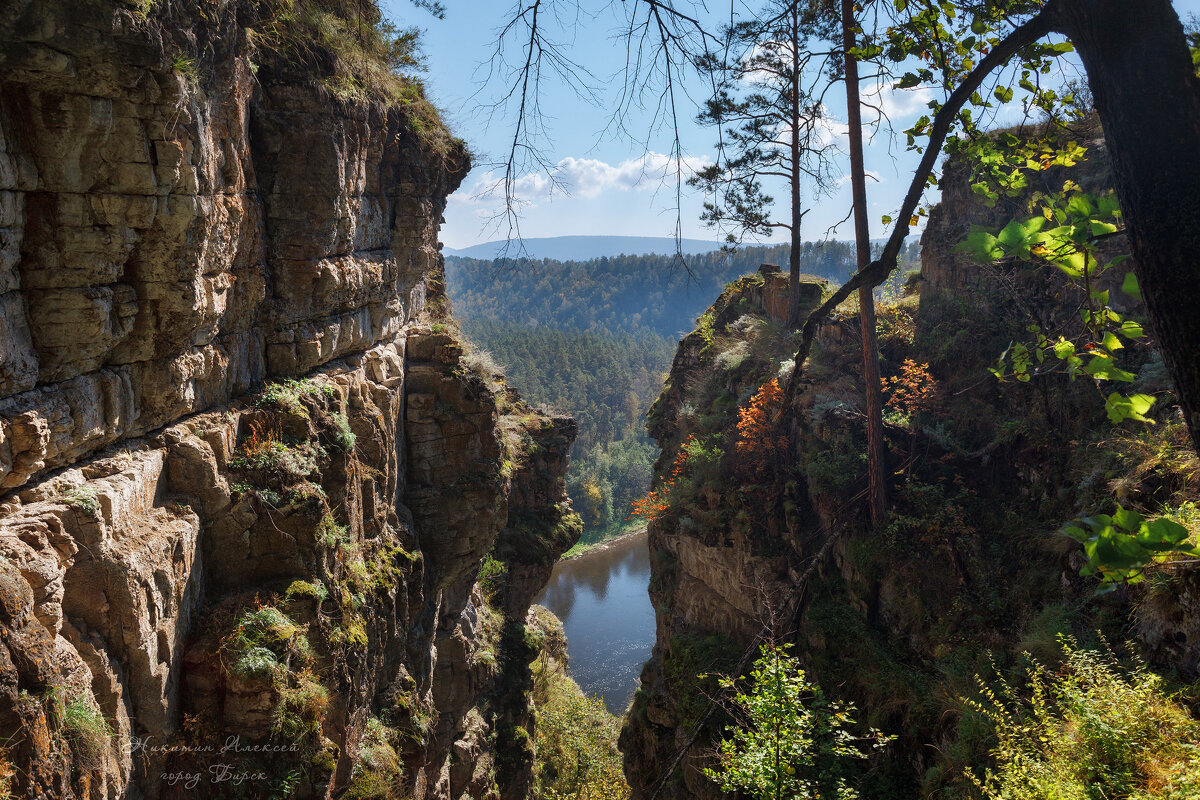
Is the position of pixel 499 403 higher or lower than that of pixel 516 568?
higher

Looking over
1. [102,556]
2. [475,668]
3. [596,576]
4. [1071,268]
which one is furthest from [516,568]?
[596,576]

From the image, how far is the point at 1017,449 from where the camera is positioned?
33.3ft

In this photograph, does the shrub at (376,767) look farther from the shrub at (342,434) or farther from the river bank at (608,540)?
the river bank at (608,540)

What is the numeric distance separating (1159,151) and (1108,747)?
15.0 ft

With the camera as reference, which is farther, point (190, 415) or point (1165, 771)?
point (190, 415)

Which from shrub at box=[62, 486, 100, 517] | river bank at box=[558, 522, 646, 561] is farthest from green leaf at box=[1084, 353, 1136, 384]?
river bank at box=[558, 522, 646, 561]

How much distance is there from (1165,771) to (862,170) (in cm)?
823

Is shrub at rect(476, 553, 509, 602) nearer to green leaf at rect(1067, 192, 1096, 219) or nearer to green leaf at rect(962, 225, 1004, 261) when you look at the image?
green leaf at rect(962, 225, 1004, 261)

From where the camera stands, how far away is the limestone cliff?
305 inches

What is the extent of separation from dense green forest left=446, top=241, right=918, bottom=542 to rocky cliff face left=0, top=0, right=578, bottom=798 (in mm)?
2681

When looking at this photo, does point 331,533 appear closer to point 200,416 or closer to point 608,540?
point 200,416

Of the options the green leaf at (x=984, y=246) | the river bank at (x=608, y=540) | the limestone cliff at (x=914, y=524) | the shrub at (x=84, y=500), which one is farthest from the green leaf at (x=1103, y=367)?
the river bank at (x=608, y=540)

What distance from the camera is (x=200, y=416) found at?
6.95 meters

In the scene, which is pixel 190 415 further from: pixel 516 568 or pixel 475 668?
pixel 516 568
